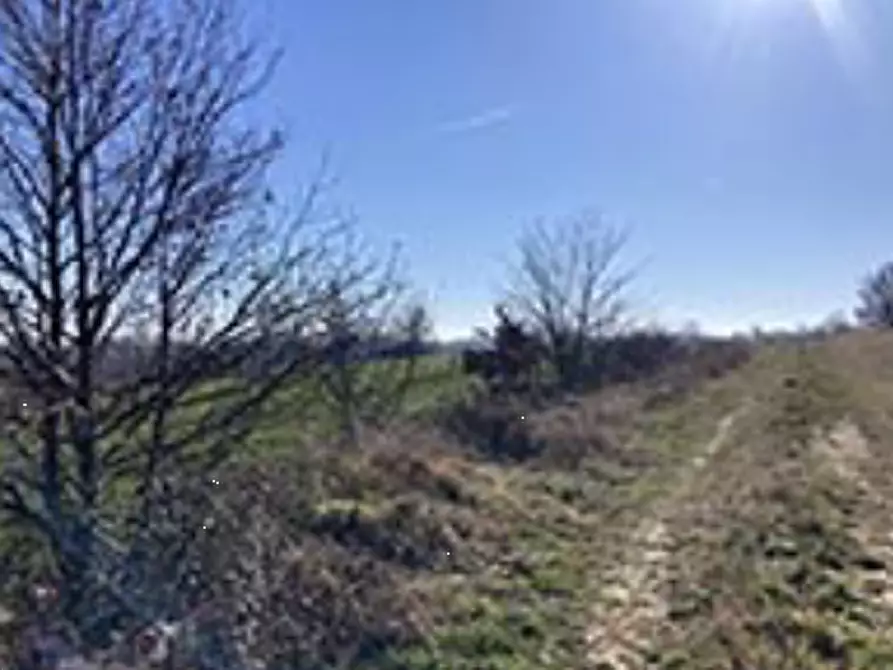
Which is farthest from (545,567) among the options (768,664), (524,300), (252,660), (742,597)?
(524,300)

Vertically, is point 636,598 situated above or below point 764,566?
below

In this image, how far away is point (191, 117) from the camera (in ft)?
24.5

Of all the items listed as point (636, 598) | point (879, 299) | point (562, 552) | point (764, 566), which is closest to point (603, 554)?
point (562, 552)

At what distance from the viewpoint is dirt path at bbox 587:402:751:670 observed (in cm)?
771

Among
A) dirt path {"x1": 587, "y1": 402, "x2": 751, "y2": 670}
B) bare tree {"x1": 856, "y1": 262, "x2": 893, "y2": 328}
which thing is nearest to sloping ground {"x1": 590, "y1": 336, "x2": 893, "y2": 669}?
dirt path {"x1": 587, "y1": 402, "x2": 751, "y2": 670}

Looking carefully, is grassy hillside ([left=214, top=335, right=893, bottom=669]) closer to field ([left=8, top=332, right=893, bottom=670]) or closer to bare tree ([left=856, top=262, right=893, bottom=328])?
field ([left=8, top=332, right=893, bottom=670])

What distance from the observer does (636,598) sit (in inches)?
359

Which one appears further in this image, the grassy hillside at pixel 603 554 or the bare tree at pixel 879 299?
the bare tree at pixel 879 299

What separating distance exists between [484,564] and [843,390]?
1777cm

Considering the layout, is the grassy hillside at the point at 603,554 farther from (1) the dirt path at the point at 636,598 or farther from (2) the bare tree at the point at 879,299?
(2) the bare tree at the point at 879,299

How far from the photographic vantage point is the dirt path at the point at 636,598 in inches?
304

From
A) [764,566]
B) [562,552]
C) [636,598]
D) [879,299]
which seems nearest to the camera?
[636,598]

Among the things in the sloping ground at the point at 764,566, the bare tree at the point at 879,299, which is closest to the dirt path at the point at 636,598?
the sloping ground at the point at 764,566

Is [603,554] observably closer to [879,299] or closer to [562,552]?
[562,552]
